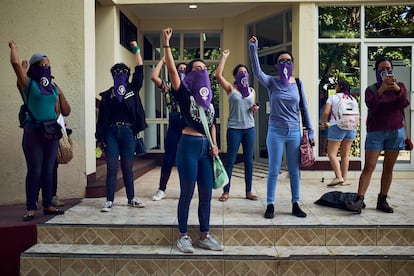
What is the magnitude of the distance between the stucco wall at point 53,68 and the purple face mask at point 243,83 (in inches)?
85.6

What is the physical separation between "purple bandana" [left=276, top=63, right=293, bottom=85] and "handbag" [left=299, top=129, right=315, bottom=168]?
Answer: 643mm

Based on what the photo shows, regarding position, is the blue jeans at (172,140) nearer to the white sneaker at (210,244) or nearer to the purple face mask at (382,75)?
the white sneaker at (210,244)

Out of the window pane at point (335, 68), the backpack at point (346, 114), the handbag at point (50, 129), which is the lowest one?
the handbag at point (50, 129)

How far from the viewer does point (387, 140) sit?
17.0 feet

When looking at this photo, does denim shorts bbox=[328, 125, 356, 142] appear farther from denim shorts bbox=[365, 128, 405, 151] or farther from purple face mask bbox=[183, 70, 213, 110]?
purple face mask bbox=[183, 70, 213, 110]

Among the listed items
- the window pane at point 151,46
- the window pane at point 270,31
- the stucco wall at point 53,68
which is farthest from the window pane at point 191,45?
the stucco wall at point 53,68

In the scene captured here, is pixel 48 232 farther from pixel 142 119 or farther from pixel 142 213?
pixel 142 119

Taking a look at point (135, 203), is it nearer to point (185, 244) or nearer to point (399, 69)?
point (185, 244)

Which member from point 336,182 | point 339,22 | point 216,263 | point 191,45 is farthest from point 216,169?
point 191,45

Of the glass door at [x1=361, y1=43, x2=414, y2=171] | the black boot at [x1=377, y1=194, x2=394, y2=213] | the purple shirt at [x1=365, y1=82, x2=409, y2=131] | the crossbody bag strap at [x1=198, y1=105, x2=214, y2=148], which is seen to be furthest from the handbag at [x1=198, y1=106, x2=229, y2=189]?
the glass door at [x1=361, y1=43, x2=414, y2=171]

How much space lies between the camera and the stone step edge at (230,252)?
4.22 m

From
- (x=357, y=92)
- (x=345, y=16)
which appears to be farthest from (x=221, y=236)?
(x=345, y=16)

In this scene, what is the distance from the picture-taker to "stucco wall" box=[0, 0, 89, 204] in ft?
19.9

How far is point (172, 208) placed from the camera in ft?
18.2
